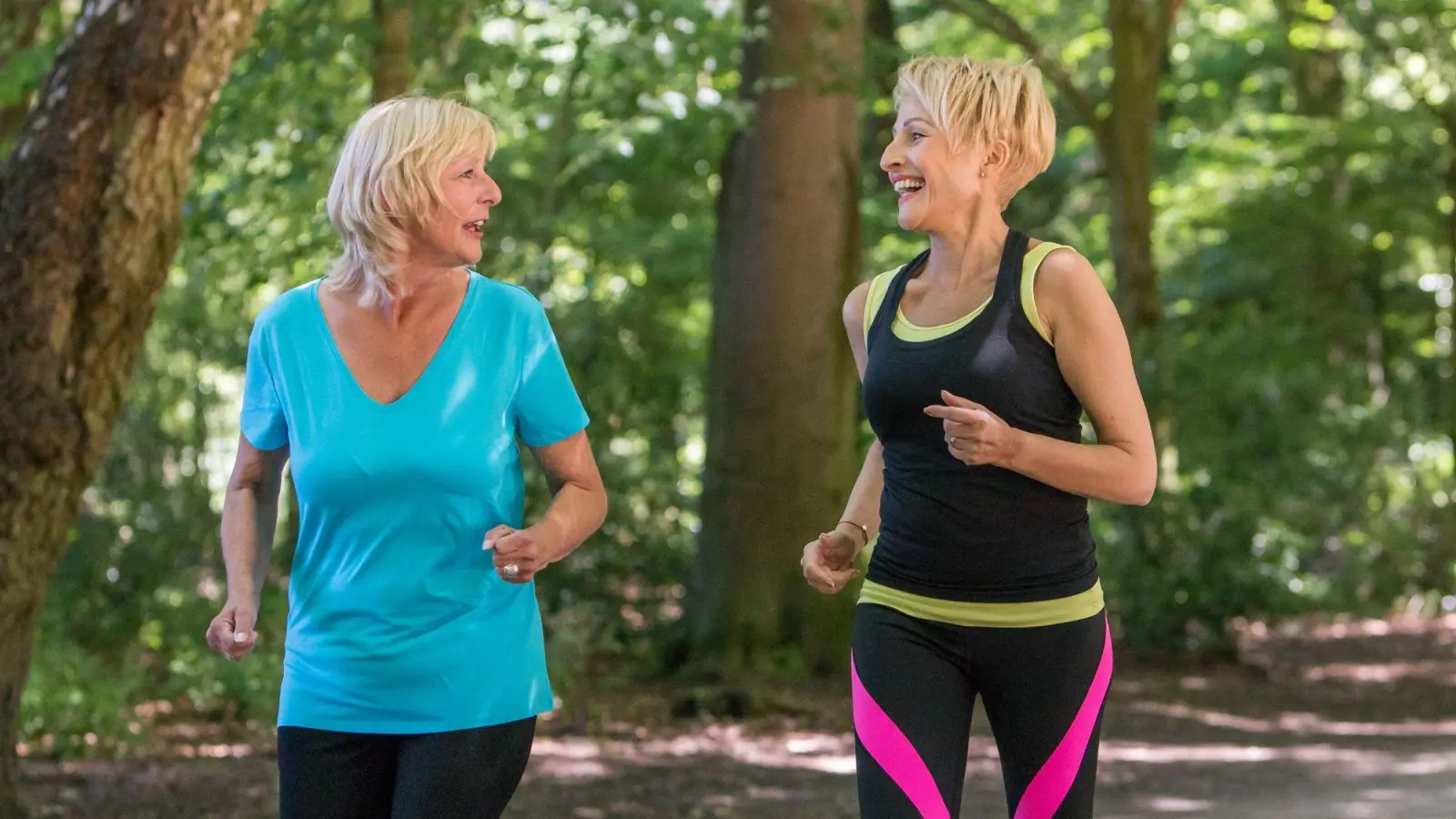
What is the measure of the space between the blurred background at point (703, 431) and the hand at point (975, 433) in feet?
14.3

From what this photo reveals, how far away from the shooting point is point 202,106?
6.81 meters

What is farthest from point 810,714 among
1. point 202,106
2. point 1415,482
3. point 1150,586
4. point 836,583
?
point 1415,482

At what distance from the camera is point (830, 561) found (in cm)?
381

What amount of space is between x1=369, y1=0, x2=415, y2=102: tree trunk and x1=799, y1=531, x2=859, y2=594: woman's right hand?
672cm

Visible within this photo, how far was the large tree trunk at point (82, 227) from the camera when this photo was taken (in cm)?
657

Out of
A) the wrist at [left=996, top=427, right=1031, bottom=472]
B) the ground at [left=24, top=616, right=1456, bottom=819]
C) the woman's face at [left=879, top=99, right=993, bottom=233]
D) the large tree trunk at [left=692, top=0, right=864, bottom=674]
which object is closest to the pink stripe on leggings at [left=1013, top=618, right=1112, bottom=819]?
the wrist at [left=996, top=427, right=1031, bottom=472]

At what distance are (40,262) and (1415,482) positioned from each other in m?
18.9

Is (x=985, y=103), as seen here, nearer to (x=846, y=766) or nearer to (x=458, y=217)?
(x=458, y=217)

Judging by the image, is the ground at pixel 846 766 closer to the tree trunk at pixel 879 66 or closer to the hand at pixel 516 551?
the tree trunk at pixel 879 66

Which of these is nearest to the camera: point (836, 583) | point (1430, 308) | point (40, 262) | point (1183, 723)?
point (836, 583)

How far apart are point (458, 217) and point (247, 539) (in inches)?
27.1

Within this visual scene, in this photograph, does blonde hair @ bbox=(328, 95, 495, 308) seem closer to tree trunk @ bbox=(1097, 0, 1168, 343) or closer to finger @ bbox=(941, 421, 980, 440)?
finger @ bbox=(941, 421, 980, 440)

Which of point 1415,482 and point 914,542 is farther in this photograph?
point 1415,482

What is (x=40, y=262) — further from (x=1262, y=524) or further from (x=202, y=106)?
(x=1262, y=524)
